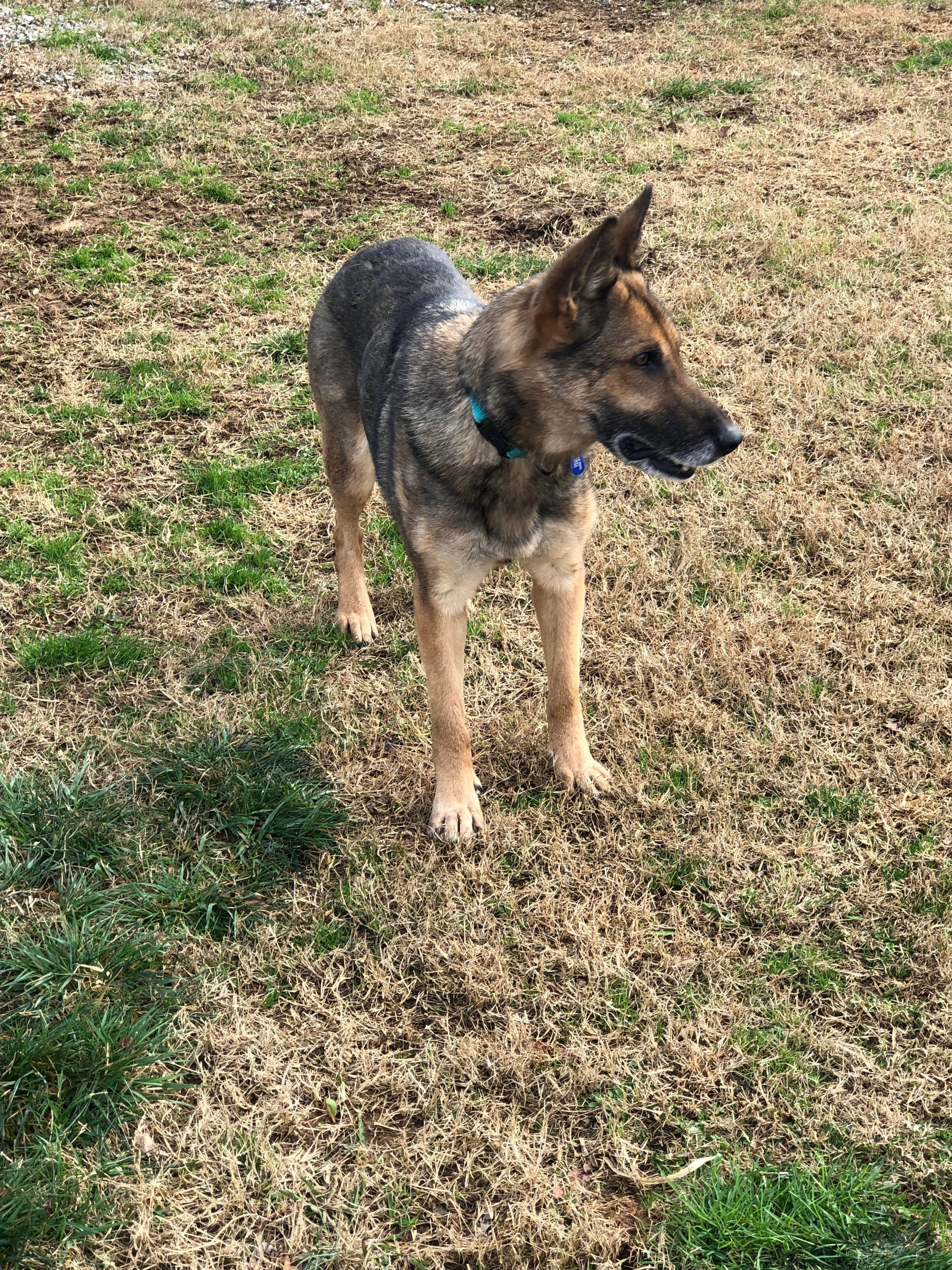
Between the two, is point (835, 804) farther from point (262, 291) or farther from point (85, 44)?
point (85, 44)

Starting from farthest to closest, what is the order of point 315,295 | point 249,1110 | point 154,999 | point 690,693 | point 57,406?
point 315,295 → point 57,406 → point 690,693 → point 154,999 → point 249,1110

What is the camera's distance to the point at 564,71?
13.1m

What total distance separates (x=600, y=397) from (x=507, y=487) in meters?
0.50

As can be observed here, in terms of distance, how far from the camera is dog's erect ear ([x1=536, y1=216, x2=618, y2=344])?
2.94 meters

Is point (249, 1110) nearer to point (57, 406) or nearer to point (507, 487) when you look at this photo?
point (507, 487)

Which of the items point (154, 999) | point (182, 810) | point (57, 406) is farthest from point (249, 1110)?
point (57, 406)

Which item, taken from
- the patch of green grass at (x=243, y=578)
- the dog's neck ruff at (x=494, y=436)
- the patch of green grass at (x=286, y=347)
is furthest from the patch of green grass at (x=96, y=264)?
the dog's neck ruff at (x=494, y=436)

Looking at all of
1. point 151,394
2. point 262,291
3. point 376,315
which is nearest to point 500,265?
point 262,291

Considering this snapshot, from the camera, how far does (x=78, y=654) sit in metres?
4.86

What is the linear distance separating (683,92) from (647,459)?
35.2 feet

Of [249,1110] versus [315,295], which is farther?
[315,295]

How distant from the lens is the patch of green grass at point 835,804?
4.04 meters

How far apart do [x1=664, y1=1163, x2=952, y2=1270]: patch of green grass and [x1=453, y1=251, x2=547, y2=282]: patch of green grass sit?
6.75m

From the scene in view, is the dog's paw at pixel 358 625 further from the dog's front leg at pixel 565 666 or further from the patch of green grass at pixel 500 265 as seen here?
the patch of green grass at pixel 500 265
